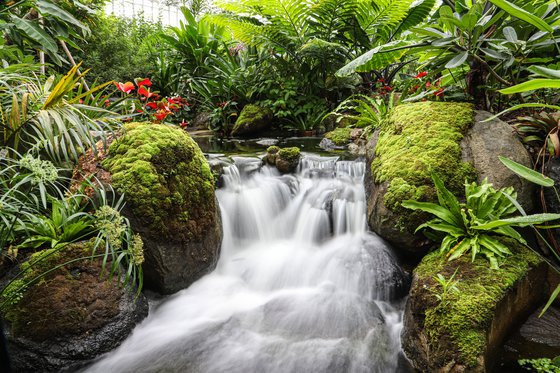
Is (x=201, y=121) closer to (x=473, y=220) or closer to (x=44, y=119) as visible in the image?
(x=44, y=119)

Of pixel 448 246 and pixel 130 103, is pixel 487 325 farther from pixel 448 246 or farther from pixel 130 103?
pixel 130 103

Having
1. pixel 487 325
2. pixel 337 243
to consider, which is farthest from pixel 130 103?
pixel 487 325

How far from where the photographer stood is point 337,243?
350cm

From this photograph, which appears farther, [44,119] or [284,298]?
[284,298]

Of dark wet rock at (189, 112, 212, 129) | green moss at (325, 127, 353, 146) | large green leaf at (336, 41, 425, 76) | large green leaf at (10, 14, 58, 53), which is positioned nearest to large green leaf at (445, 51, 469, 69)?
large green leaf at (336, 41, 425, 76)

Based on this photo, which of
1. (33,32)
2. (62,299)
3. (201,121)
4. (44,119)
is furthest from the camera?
(201,121)

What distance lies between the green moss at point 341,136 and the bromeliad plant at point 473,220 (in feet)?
13.0

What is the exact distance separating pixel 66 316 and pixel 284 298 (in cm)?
169

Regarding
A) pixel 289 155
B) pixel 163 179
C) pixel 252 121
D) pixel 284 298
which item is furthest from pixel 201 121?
pixel 284 298

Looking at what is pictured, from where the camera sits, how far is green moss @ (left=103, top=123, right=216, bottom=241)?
259 cm

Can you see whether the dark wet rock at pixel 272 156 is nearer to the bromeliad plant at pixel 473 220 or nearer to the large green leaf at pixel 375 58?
the large green leaf at pixel 375 58

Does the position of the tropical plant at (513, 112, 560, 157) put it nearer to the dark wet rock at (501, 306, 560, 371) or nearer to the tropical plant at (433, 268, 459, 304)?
the dark wet rock at (501, 306, 560, 371)

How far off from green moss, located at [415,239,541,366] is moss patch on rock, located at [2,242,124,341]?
213 cm

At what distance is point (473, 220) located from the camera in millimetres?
2293
